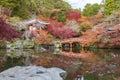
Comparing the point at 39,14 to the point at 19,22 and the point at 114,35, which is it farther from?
the point at 114,35

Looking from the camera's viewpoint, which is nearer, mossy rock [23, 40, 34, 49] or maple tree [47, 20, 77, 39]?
mossy rock [23, 40, 34, 49]

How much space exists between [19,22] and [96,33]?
22.8ft

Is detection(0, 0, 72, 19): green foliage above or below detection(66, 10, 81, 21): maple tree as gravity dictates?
above

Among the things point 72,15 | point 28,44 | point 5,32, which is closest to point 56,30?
point 28,44

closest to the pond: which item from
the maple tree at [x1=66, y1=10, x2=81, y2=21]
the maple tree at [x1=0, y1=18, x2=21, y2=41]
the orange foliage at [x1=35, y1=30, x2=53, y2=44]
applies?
the maple tree at [x1=0, y1=18, x2=21, y2=41]

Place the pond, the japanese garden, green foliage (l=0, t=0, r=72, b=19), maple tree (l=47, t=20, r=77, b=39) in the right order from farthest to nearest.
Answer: maple tree (l=47, t=20, r=77, b=39)
green foliage (l=0, t=0, r=72, b=19)
the japanese garden
the pond

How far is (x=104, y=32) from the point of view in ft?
84.3

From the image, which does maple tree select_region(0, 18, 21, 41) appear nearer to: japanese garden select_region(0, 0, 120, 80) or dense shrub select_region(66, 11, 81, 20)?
japanese garden select_region(0, 0, 120, 80)

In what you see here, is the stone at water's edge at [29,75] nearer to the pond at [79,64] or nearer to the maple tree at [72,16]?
the pond at [79,64]

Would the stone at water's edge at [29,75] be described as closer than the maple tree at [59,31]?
Yes

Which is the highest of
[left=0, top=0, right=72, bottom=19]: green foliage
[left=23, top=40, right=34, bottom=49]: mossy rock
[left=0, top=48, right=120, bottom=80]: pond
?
[left=0, top=0, right=72, bottom=19]: green foliage

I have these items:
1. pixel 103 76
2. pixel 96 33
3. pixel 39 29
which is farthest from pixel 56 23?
pixel 103 76

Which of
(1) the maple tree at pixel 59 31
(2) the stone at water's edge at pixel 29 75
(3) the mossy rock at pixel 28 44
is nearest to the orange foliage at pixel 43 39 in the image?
(3) the mossy rock at pixel 28 44

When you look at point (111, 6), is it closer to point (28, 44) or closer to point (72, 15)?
point (72, 15)
